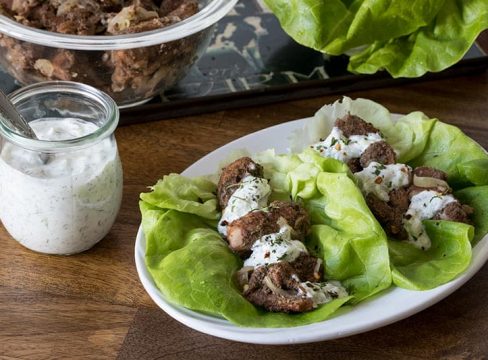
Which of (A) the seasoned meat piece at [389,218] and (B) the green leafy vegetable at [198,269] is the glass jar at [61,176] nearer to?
(B) the green leafy vegetable at [198,269]

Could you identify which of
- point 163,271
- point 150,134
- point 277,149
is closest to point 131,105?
point 150,134

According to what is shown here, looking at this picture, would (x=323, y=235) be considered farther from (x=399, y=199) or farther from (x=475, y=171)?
(x=475, y=171)

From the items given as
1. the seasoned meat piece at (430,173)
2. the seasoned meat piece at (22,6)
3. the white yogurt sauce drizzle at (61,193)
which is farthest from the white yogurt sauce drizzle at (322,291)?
the seasoned meat piece at (22,6)

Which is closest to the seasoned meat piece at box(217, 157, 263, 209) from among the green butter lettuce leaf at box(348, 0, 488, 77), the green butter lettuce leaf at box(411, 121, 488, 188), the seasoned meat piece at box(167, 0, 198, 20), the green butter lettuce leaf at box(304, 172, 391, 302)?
the green butter lettuce leaf at box(304, 172, 391, 302)

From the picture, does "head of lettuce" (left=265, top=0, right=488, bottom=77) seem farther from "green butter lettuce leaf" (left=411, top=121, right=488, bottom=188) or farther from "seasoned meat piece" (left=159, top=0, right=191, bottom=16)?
"green butter lettuce leaf" (left=411, top=121, right=488, bottom=188)

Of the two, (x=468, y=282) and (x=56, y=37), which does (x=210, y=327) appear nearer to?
(x=468, y=282)

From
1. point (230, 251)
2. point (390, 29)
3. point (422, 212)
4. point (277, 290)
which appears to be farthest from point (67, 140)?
point (390, 29)
